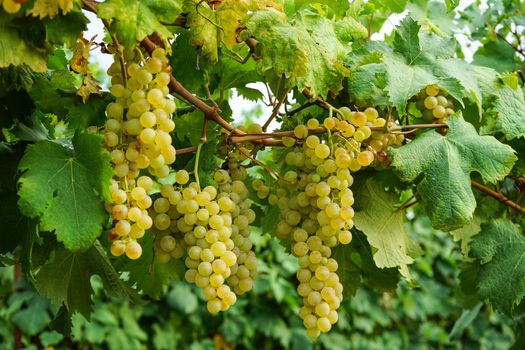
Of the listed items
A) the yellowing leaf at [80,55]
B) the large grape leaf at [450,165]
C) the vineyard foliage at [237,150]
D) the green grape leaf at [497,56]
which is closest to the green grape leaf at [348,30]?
the vineyard foliage at [237,150]

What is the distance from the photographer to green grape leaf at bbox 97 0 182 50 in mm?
800

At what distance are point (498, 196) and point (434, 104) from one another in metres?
0.29

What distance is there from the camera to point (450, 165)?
1085 mm

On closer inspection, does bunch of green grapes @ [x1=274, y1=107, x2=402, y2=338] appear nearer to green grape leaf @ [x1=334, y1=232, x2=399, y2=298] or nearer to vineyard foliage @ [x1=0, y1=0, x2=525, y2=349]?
vineyard foliage @ [x1=0, y1=0, x2=525, y2=349]

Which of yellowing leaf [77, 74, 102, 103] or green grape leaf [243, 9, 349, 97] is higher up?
green grape leaf [243, 9, 349, 97]

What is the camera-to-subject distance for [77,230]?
0.85 metres

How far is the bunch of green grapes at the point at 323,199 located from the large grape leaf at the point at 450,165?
61 mm

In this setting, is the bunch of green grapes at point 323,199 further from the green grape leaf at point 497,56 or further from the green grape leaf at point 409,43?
the green grape leaf at point 497,56

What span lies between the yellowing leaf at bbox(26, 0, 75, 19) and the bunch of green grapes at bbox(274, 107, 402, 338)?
440 millimetres

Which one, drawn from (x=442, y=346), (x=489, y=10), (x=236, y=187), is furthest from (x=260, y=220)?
(x=442, y=346)

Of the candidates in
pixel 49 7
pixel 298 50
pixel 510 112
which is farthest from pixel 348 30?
pixel 49 7

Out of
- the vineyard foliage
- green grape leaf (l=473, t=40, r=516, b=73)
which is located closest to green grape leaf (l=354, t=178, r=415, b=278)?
the vineyard foliage

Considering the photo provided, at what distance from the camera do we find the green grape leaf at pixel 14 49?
0.79 m

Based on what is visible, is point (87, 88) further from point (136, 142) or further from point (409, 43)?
point (409, 43)
